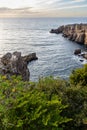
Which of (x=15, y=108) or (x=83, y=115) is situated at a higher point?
(x=15, y=108)

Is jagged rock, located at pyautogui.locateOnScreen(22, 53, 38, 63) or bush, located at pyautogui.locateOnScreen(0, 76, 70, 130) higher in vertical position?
bush, located at pyautogui.locateOnScreen(0, 76, 70, 130)

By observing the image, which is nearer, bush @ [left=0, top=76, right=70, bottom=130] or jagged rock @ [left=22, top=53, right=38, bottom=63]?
bush @ [left=0, top=76, right=70, bottom=130]

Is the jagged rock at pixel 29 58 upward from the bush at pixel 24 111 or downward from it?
downward

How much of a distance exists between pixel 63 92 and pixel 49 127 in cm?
369

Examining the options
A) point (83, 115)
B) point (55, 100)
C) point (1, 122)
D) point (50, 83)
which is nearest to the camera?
point (1, 122)

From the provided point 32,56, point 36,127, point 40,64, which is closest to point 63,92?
point 36,127

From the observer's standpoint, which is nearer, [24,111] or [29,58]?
[24,111]

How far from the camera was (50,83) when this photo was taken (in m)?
15.2

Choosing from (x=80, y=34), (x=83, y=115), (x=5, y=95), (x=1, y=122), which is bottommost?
(x=80, y=34)

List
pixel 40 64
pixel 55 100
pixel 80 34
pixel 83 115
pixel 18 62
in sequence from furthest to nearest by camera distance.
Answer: pixel 80 34 → pixel 40 64 → pixel 18 62 → pixel 83 115 → pixel 55 100

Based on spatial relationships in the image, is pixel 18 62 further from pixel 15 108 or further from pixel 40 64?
pixel 15 108

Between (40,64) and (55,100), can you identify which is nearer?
(55,100)

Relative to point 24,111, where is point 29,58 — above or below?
below

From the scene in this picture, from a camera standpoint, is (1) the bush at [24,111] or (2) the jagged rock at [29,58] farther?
Result: (2) the jagged rock at [29,58]
